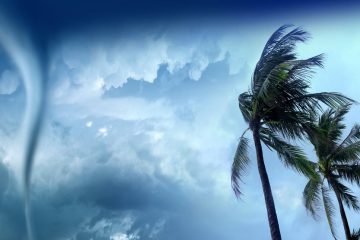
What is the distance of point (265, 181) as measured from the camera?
1700cm

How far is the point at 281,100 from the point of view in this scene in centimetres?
1772

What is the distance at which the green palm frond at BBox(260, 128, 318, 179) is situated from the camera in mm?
17000

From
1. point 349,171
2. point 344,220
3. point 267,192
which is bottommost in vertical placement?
point 267,192

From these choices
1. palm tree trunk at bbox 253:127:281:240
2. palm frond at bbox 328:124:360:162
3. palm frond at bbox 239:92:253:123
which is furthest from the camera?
palm frond at bbox 328:124:360:162

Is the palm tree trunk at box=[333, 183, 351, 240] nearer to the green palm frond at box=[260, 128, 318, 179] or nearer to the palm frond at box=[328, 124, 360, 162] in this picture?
the palm frond at box=[328, 124, 360, 162]

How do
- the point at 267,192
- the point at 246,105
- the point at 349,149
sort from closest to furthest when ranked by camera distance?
the point at 267,192 < the point at 246,105 < the point at 349,149

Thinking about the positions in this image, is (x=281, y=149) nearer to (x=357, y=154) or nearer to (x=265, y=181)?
(x=265, y=181)

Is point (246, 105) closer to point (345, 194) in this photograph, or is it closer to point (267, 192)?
point (267, 192)

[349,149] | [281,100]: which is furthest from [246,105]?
[349,149]

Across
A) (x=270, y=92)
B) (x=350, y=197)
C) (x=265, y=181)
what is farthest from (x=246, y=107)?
(x=350, y=197)

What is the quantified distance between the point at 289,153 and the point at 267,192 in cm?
209

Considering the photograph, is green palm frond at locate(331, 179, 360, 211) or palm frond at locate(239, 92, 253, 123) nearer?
palm frond at locate(239, 92, 253, 123)

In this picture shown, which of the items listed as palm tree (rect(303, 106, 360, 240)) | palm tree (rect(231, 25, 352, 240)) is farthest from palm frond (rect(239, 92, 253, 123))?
palm tree (rect(303, 106, 360, 240))

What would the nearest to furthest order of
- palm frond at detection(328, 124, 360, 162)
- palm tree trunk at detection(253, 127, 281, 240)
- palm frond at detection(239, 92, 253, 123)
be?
palm tree trunk at detection(253, 127, 281, 240) → palm frond at detection(239, 92, 253, 123) → palm frond at detection(328, 124, 360, 162)
